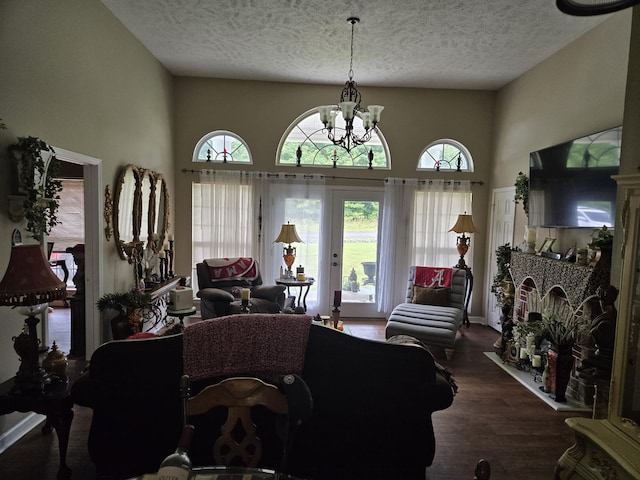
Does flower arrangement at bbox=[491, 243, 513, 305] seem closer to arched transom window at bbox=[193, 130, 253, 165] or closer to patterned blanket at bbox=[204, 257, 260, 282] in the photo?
patterned blanket at bbox=[204, 257, 260, 282]

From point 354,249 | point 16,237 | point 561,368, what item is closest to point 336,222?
point 354,249

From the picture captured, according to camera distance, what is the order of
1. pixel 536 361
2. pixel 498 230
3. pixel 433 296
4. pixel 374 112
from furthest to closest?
pixel 498 230, pixel 433 296, pixel 536 361, pixel 374 112

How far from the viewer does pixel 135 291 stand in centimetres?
388

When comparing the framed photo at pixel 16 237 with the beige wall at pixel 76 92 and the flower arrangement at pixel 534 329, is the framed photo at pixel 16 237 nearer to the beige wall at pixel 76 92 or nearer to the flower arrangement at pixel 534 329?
the beige wall at pixel 76 92

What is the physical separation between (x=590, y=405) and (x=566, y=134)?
2.65 m

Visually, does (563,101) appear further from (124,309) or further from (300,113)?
(124,309)

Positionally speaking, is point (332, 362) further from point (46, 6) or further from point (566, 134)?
point (566, 134)

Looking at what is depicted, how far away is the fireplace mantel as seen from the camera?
10.5ft

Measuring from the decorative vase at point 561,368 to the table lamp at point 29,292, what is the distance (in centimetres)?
380

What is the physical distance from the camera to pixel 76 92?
10.6 feet

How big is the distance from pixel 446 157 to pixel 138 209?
4.36m

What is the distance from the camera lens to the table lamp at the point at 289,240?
206 inches

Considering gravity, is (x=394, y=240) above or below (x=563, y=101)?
below

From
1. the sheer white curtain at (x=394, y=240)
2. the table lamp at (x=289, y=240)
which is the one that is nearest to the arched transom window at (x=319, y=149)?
the sheer white curtain at (x=394, y=240)
